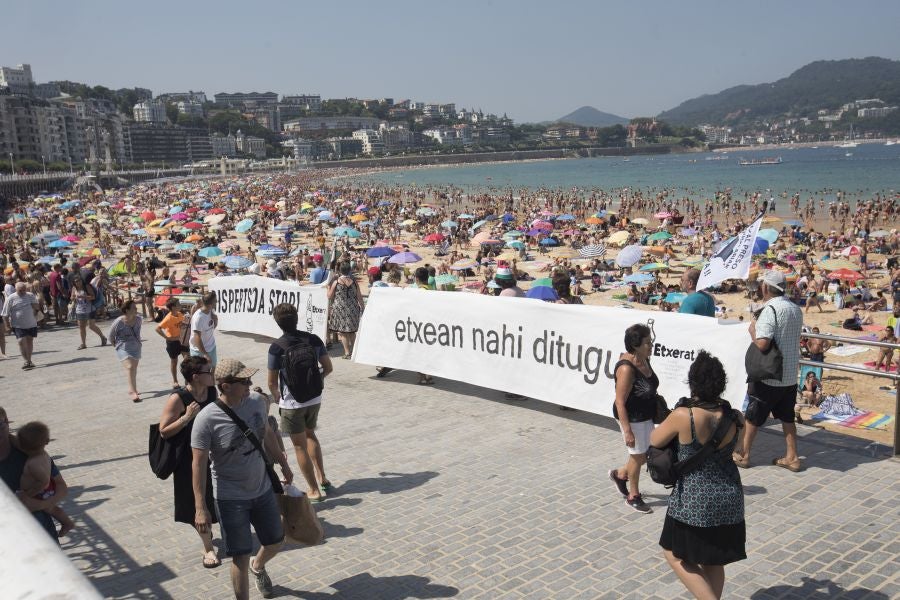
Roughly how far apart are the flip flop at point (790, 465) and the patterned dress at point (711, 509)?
8.31 ft

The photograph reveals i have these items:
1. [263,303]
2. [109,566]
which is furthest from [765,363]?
[263,303]

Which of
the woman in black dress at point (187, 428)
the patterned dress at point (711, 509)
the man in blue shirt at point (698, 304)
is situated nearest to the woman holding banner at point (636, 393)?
the patterned dress at point (711, 509)

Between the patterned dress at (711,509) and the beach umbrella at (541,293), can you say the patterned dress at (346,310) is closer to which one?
the beach umbrella at (541,293)

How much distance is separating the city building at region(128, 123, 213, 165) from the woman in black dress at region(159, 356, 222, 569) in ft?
634

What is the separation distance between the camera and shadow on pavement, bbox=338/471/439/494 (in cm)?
580

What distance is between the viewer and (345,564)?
4.63 meters

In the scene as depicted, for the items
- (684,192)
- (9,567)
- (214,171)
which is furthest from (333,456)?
(214,171)

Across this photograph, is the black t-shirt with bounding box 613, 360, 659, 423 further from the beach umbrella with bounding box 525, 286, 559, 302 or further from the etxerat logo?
the beach umbrella with bounding box 525, 286, 559, 302

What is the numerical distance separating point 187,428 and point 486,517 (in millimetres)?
2076

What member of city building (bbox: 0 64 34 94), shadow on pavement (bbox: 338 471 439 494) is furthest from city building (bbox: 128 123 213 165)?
shadow on pavement (bbox: 338 471 439 494)

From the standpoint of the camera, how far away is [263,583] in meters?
4.24

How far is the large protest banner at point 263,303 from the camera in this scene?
10500 millimetres

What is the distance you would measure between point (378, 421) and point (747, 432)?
3503 mm

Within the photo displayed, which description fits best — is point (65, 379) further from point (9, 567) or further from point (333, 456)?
point (9, 567)
